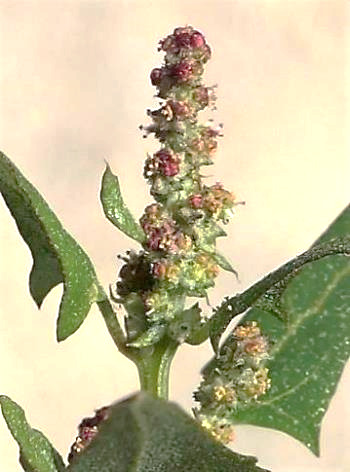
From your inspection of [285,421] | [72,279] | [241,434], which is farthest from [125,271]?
[241,434]

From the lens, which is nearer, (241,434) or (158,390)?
(158,390)

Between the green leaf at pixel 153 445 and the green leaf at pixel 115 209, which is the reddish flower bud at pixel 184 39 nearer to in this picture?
the green leaf at pixel 115 209

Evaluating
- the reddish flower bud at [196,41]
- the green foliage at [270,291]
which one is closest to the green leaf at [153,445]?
the green foliage at [270,291]

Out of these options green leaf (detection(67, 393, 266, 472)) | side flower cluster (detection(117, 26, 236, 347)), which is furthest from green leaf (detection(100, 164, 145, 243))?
green leaf (detection(67, 393, 266, 472))

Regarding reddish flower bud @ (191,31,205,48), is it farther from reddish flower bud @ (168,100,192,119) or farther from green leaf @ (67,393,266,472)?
green leaf @ (67,393,266,472)

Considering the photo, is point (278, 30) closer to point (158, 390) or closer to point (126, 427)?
point (158, 390)
